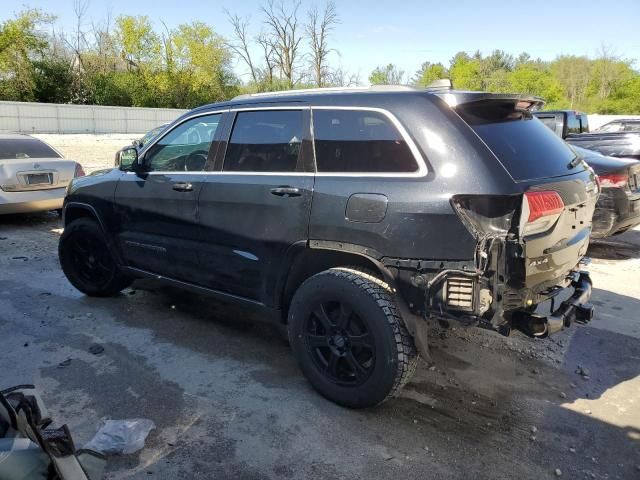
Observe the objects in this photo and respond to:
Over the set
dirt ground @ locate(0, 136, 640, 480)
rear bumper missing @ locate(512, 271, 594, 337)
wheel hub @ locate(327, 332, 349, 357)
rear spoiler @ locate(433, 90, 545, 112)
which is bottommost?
dirt ground @ locate(0, 136, 640, 480)

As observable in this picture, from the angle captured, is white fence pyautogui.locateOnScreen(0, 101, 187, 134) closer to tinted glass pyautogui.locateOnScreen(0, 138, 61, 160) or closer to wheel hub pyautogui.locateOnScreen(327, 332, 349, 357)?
tinted glass pyautogui.locateOnScreen(0, 138, 61, 160)

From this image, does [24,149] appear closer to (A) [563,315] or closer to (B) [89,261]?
(B) [89,261]

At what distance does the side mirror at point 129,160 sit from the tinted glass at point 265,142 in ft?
3.66

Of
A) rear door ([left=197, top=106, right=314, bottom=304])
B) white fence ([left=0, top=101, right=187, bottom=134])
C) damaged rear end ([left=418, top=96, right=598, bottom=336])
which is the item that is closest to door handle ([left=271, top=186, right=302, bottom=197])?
rear door ([left=197, top=106, right=314, bottom=304])

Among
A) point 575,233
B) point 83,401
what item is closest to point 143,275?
point 83,401

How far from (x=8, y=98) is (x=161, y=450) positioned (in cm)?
4090

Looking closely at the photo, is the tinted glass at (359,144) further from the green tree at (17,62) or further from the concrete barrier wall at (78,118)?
the green tree at (17,62)

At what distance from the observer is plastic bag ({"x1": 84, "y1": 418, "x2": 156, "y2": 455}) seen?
2844 mm

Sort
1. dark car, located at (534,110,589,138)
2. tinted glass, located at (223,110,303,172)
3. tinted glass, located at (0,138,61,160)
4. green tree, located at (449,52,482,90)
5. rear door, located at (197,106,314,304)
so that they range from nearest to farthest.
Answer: rear door, located at (197,106,314,304) < tinted glass, located at (223,110,303,172) < tinted glass, located at (0,138,61,160) < dark car, located at (534,110,589,138) < green tree, located at (449,52,482,90)

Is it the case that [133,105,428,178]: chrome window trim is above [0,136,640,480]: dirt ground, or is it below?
above

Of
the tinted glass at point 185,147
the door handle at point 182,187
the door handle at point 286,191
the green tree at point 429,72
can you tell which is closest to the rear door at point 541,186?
the door handle at point 286,191

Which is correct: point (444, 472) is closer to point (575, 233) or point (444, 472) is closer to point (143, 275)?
point (575, 233)

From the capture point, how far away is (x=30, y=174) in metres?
8.11

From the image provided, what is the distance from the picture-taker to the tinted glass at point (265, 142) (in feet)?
11.9
